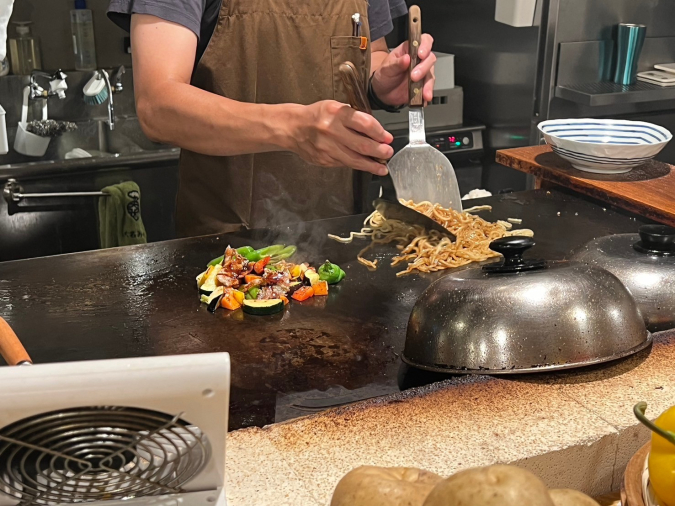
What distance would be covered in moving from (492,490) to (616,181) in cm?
204

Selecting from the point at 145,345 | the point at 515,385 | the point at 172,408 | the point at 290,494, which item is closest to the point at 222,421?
the point at 172,408

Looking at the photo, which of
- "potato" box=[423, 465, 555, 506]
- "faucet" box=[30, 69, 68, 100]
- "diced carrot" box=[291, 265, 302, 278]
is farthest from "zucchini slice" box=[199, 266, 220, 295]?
"faucet" box=[30, 69, 68, 100]

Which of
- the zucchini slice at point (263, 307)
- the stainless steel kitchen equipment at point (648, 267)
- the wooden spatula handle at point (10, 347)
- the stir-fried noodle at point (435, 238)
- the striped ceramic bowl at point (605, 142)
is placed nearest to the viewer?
the wooden spatula handle at point (10, 347)

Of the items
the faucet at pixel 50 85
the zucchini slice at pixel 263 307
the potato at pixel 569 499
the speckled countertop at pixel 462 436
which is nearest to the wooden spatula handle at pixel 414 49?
the zucchini slice at pixel 263 307

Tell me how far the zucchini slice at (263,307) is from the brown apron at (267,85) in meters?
0.82

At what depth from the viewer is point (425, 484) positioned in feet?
3.18

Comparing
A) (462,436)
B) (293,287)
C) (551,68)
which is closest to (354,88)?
(293,287)

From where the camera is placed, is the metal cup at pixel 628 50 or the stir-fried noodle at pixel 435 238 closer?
the stir-fried noodle at pixel 435 238

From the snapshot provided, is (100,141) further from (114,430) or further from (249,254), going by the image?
(114,430)

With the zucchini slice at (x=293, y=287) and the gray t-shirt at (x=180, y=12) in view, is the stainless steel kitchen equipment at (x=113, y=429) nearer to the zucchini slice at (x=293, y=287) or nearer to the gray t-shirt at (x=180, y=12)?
the zucchini slice at (x=293, y=287)

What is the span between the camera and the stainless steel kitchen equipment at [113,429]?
85cm

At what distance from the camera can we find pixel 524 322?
62.1 inches

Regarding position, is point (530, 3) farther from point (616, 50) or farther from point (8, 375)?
point (8, 375)

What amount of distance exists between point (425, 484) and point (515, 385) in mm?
623
